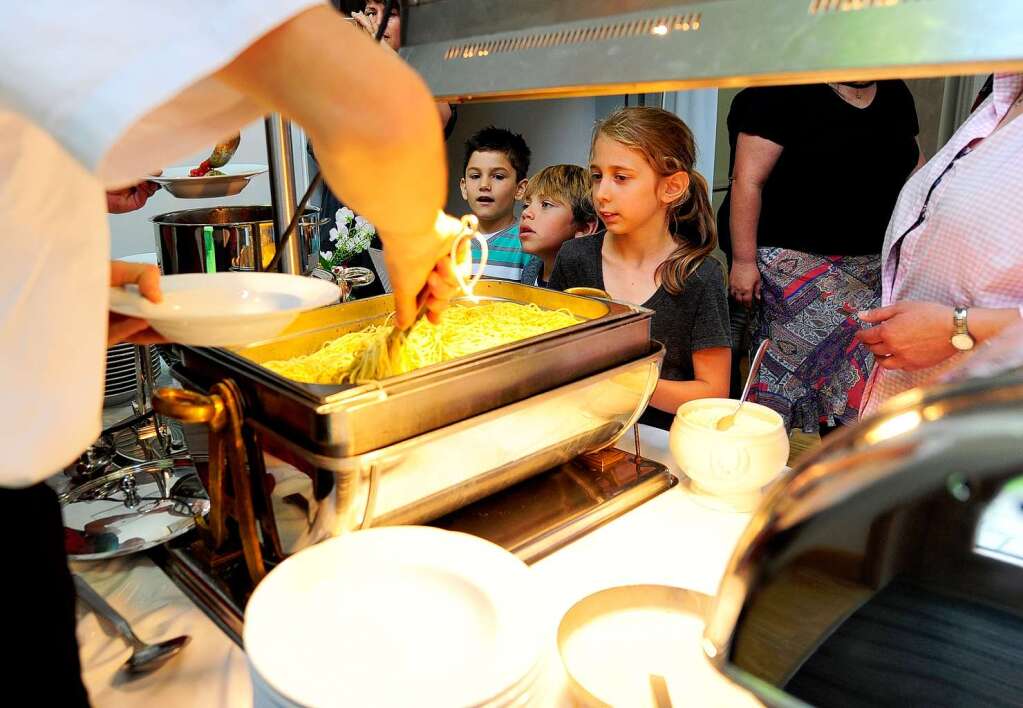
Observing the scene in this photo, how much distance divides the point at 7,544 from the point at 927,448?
2.09 ft

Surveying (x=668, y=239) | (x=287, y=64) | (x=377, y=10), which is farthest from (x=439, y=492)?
(x=377, y=10)

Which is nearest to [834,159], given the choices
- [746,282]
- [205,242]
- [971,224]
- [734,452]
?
[746,282]

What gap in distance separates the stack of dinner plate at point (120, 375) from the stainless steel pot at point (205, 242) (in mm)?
326

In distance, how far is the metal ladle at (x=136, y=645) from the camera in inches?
30.5

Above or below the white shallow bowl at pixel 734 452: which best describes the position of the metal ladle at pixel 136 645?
below

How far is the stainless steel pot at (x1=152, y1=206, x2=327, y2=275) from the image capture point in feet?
4.32

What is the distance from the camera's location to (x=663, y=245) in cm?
200

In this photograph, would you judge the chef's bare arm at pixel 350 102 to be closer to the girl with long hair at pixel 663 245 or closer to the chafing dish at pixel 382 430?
the chafing dish at pixel 382 430

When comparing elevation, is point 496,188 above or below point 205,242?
above

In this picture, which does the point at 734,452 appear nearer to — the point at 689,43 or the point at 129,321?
the point at 689,43

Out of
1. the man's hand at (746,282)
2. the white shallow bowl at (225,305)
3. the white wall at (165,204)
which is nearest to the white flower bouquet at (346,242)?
the white shallow bowl at (225,305)

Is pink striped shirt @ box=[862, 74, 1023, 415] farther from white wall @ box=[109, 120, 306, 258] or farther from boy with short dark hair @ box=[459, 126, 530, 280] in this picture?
white wall @ box=[109, 120, 306, 258]

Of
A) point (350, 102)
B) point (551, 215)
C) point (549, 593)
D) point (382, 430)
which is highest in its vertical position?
point (350, 102)

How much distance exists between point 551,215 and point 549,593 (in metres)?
1.63
